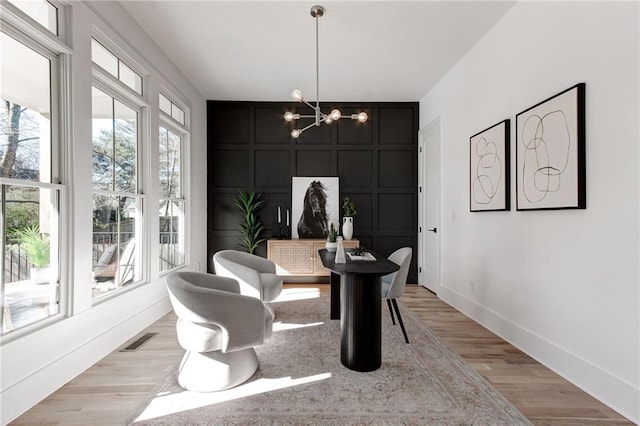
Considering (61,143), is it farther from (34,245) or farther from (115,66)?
(115,66)

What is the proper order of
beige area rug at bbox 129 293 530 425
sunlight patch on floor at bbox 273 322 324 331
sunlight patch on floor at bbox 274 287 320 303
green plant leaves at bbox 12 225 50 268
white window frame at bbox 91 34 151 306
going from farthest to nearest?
1. sunlight patch on floor at bbox 274 287 320 303
2. sunlight patch on floor at bbox 273 322 324 331
3. white window frame at bbox 91 34 151 306
4. green plant leaves at bbox 12 225 50 268
5. beige area rug at bbox 129 293 530 425

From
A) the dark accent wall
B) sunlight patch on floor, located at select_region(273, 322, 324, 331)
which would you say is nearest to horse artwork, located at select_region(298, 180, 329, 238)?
the dark accent wall

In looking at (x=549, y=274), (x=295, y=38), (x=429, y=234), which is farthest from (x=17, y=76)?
(x=429, y=234)

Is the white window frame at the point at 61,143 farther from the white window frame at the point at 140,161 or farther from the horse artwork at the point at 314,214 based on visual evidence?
the horse artwork at the point at 314,214

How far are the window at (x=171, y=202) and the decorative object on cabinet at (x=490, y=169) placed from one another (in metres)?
3.63

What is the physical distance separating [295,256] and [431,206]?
7.25 ft

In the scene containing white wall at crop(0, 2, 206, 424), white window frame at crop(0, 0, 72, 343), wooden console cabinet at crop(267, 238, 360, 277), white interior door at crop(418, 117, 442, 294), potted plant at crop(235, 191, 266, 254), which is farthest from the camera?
potted plant at crop(235, 191, 266, 254)

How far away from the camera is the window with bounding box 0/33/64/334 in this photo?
1885 millimetres

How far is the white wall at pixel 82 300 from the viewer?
186cm

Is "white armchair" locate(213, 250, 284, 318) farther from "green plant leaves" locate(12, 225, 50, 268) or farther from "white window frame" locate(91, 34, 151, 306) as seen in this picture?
"green plant leaves" locate(12, 225, 50, 268)

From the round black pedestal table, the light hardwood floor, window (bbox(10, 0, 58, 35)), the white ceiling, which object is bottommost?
the light hardwood floor

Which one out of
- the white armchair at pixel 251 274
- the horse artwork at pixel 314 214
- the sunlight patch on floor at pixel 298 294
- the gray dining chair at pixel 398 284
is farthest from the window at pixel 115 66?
the gray dining chair at pixel 398 284

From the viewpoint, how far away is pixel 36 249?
2086 millimetres

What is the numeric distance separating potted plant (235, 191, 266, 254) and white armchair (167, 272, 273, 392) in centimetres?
290
